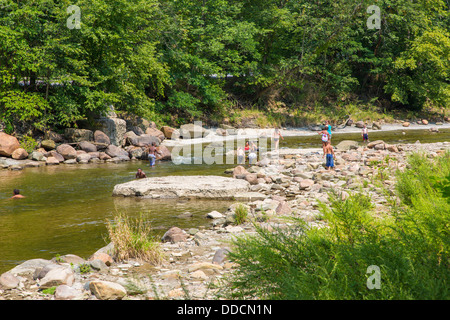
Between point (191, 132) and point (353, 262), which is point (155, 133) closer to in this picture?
point (191, 132)

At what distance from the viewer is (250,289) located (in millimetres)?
3846

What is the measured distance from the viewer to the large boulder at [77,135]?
2327 centimetres

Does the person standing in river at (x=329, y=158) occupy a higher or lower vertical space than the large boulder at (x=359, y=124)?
lower

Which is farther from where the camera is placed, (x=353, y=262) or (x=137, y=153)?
(x=137, y=153)

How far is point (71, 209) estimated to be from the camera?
37.2ft

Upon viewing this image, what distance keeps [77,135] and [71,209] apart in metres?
12.8

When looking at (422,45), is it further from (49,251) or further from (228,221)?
(49,251)

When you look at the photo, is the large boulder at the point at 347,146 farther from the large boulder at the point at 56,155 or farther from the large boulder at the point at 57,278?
the large boulder at the point at 57,278

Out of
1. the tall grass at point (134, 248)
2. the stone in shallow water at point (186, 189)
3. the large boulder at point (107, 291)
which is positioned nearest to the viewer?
the large boulder at point (107, 291)

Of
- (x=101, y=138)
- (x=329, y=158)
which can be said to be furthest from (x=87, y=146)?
(x=329, y=158)

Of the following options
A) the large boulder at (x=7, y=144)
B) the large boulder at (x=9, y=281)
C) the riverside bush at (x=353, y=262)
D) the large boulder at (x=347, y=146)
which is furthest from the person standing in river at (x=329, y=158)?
the large boulder at (x=7, y=144)

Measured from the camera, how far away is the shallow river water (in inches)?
324

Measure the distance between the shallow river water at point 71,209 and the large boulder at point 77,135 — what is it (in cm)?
498

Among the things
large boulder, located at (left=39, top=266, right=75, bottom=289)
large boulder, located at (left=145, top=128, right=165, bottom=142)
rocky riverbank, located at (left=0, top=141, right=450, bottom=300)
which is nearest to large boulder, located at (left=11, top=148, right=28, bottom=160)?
large boulder, located at (left=145, top=128, right=165, bottom=142)
